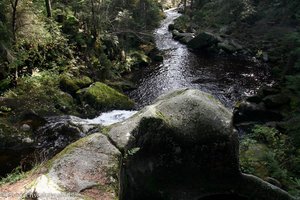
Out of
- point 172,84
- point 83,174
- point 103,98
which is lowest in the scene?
point 172,84

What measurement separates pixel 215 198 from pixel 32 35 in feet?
43.5

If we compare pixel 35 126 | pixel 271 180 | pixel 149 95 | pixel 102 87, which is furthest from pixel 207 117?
pixel 149 95

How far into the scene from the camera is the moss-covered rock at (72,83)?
18.4m

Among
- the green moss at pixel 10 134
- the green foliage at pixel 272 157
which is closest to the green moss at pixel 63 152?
the green foliage at pixel 272 157

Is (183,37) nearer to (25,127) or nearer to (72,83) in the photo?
(72,83)

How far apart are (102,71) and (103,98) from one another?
15.5 ft

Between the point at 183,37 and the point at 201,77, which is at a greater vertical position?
the point at 183,37

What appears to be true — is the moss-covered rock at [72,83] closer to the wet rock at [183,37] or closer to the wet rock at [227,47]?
the wet rock at [227,47]

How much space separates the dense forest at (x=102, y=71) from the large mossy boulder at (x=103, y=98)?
53mm

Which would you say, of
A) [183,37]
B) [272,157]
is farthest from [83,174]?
[183,37]

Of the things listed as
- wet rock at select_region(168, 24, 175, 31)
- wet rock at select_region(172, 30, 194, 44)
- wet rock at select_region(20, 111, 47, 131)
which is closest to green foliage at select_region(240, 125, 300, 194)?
wet rock at select_region(20, 111, 47, 131)

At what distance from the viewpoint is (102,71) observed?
71.9 feet

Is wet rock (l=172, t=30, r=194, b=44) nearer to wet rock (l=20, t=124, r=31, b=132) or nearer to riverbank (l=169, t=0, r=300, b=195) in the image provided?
riverbank (l=169, t=0, r=300, b=195)

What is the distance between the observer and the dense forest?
40.1 feet
